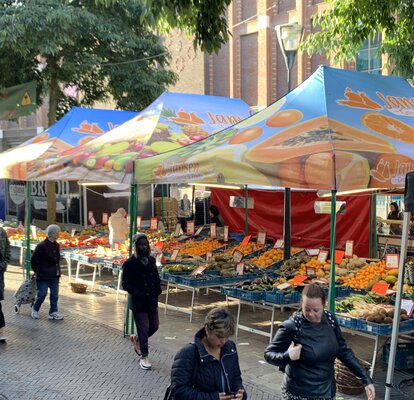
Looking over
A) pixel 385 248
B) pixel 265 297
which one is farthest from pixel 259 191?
pixel 265 297

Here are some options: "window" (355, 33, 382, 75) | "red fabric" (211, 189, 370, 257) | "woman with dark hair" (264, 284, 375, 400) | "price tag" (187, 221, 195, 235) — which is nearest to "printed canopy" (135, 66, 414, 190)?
"woman with dark hair" (264, 284, 375, 400)

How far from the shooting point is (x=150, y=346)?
27.5ft

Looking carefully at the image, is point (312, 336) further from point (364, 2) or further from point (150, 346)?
point (364, 2)

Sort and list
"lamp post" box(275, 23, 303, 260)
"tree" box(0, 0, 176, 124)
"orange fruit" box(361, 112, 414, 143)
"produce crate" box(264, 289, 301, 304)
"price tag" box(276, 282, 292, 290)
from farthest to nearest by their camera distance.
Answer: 1. "tree" box(0, 0, 176, 124)
2. "lamp post" box(275, 23, 303, 260)
3. "price tag" box(276, 282, 292, 290)
4. "produce crate" box(264, 289, 301, 304)
5. "orange fruit" box(361, 112, 414, 143)

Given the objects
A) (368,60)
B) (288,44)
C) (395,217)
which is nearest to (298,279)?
(288,44)

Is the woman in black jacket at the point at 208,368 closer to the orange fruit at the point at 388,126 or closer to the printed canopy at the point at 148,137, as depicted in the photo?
the orange fruit at the point at 388,126

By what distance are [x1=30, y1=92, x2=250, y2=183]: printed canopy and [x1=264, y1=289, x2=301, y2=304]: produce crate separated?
7.79ft

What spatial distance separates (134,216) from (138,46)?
10855 millimetres

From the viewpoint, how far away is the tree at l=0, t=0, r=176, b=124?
1551cm

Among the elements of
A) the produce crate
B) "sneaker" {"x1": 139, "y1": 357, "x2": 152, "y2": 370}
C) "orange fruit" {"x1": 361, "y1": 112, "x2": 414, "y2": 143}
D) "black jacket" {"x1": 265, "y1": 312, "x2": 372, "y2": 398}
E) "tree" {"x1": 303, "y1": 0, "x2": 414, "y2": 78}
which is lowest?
"sneaker" {"x1": 139, "y1": 357, "x2": 152, "y2": 370}

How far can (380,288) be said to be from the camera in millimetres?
7949

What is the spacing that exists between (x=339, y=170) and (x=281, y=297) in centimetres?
237

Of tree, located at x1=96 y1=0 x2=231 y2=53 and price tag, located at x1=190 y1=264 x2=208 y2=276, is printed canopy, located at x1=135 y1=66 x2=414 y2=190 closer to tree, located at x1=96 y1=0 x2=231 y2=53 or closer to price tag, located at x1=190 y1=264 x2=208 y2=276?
tree, located at x1=96 y1=0 x2=231 y2=53

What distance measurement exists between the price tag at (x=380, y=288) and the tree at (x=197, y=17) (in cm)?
383
